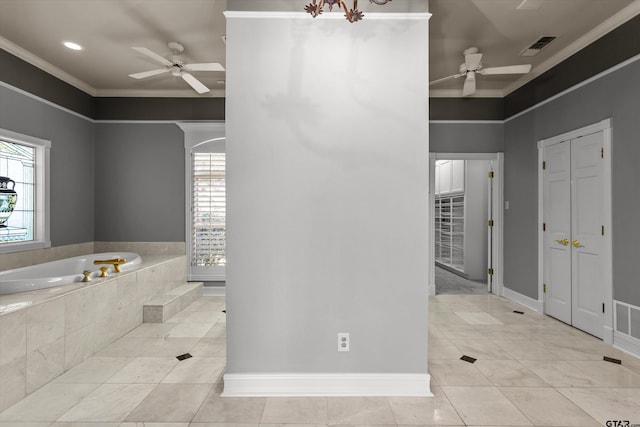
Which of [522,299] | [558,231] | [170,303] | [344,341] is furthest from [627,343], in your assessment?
[170,303]

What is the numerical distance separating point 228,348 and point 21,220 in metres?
3.32

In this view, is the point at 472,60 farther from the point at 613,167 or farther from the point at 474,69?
the point at 613,167

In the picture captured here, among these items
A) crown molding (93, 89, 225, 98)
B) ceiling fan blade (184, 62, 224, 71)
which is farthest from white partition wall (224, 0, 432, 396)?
crown molding (93, 89, 225, 98)

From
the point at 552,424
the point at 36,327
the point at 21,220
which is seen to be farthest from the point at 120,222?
the point at 552,424

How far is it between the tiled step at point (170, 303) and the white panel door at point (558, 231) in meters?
4.44

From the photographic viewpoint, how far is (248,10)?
2191mm

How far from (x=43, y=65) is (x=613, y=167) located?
6124 millimetres

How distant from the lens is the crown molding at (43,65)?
3.40 meters

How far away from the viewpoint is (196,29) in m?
3.18

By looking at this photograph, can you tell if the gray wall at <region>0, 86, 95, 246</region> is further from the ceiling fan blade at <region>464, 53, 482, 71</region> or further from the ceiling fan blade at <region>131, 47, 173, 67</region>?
the ceiling fan blade at <region>464, 53, 482, 71</region>

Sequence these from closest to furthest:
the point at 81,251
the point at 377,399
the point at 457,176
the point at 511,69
Answer: the point at 377,399 → the point at 511,69 → the point at 81,251 → the point at 457,176

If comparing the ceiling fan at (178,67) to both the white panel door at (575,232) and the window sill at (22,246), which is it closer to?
the window sill at (22,246)

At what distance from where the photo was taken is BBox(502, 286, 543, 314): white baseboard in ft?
13.2

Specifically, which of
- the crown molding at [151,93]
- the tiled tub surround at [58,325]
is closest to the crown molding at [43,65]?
the crown molding at [151,93]
